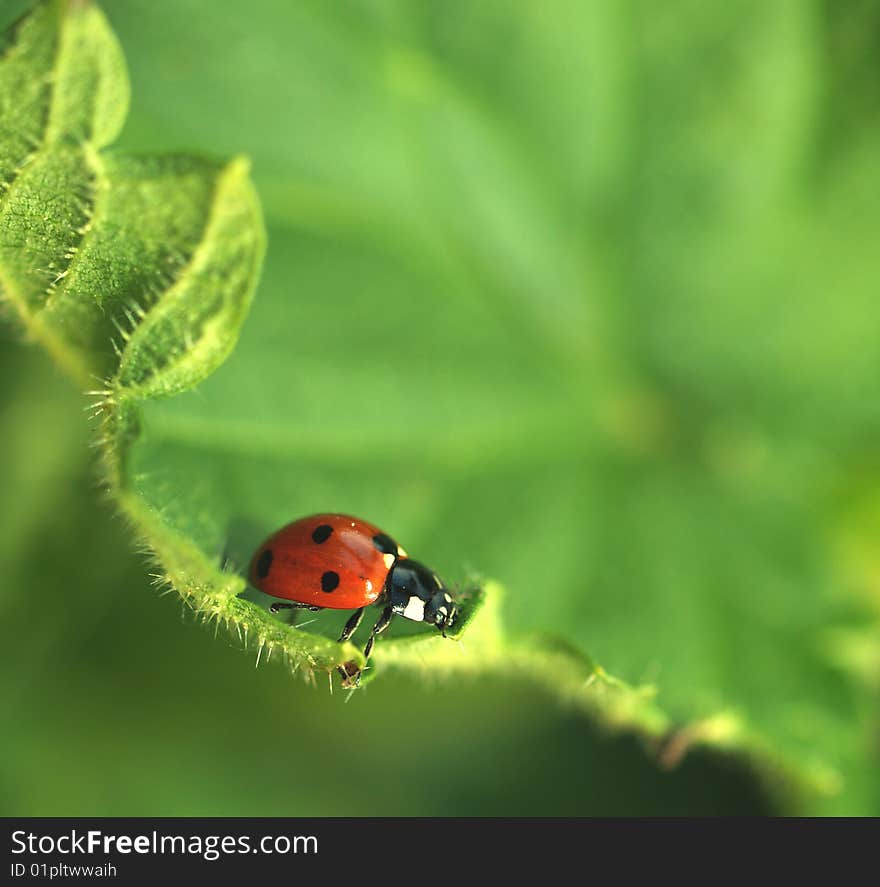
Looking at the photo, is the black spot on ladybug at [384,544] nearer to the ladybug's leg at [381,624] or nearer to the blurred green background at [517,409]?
the ladybug's leg at [381,624]

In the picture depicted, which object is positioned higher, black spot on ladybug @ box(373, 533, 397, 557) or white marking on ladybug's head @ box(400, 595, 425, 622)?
black spot on ladybug @ box(373, 533, 397, 557)

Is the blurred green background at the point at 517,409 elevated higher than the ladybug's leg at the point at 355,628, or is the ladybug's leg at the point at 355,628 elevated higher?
the blurred green background at the point at 517,409

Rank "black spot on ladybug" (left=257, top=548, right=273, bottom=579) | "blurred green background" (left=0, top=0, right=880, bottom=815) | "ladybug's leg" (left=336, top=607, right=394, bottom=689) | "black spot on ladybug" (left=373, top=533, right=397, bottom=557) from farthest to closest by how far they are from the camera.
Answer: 1. "blurred green background" (left=0, top=0, right=880, bottom=815)
2. "black spot on ladybug" (left=373, top=533, right=397, bottom=557)
3. "black spot on ladybug" (left=257, top=548, right=273, bottom=579)
4. "ladybug's leg" (left=336, top=607, right=394, bottom=689)

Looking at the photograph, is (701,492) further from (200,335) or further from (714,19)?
(200,335)

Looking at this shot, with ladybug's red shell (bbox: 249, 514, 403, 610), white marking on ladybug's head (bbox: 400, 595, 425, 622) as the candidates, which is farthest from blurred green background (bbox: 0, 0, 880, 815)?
white marking on ladybug's head (bbox: 400, 595, 425, 622)

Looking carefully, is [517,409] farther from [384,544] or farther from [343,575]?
[343,575]

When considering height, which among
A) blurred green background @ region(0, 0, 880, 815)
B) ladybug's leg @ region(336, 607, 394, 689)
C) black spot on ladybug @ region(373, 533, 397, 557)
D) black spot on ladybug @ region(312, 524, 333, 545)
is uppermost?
blurred green background @ region(0, 0, 880, 815)

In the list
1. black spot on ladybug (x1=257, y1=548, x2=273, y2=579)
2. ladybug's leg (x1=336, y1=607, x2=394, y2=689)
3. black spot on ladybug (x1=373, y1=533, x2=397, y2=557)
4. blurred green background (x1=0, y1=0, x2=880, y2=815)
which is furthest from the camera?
blurred green background (x1=0, y1=0, x2=880, y2=815)

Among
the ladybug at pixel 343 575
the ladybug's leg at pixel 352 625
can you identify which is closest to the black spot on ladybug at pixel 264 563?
the ladybug at pixel 343 575

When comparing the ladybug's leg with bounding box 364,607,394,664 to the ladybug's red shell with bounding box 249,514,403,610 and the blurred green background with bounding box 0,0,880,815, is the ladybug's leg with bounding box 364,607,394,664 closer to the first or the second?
the ladybug's red shell with bounding box 249,514,403,610
